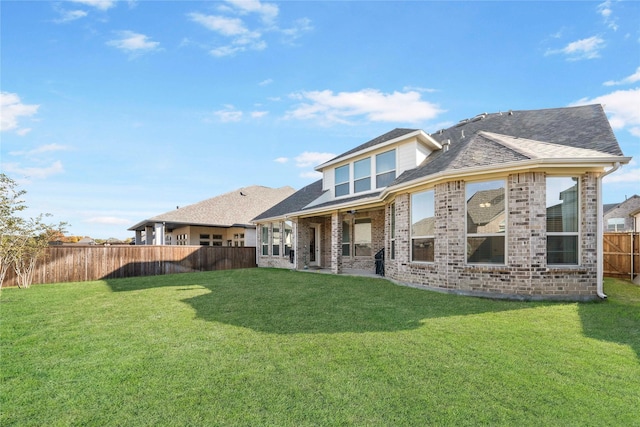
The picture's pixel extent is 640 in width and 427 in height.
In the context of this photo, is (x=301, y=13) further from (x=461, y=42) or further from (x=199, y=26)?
(x=461, y=42)

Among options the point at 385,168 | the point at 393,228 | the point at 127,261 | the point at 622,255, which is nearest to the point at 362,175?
the point at 385,168

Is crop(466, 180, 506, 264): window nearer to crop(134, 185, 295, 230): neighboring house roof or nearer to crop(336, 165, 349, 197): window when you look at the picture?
crop(336, 165, 349, 197): window

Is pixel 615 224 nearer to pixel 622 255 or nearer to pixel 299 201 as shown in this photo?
pixel 622 255

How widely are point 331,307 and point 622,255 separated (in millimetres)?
11933

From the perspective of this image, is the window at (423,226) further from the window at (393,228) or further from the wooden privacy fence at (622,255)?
the wooden privacy fence at (622,255)

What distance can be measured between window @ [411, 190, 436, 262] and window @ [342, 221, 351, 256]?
5.54 m

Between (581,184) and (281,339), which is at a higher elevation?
(581,184)

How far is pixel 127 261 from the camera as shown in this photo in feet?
48.9

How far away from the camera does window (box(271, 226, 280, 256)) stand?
1780 cm

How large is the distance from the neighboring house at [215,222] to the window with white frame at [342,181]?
836 cm

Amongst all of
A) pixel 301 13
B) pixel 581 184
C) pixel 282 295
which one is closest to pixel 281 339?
pixel 282 295

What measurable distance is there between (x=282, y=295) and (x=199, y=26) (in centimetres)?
878

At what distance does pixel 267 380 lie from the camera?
3180 mm

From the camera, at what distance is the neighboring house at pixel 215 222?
2003cm
